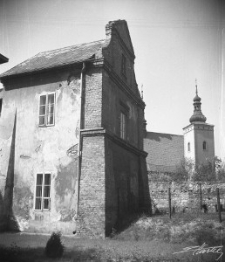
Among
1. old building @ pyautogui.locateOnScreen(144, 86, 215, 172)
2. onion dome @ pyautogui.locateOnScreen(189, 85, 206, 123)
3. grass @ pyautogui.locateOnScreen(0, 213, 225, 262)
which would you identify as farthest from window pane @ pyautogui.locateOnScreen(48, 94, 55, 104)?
onion dome @ pyautogui.locateOnScreen(189, 85, 206, 123)

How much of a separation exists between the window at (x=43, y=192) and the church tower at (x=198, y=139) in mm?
33729

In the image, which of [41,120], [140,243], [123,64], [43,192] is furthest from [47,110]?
[140,243]

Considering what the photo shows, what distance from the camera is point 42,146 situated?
12703 mm

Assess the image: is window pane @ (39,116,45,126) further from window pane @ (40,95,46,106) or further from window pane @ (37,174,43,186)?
window pane @ (37,174,43,186)

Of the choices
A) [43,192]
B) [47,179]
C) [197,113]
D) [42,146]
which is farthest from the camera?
A: [197,113]

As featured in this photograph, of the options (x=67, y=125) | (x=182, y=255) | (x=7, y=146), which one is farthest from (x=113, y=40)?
(x=182, y=255)

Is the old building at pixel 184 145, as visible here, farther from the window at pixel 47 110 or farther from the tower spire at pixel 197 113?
the window at pixel 47 110

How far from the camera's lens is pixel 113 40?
14438 mm

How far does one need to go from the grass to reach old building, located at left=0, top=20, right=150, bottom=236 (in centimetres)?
106

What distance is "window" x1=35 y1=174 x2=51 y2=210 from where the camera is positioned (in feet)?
39.5

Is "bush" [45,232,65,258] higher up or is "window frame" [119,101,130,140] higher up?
"window frame" [119,101,130,140]

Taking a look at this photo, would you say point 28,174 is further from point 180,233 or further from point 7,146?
point 180,233

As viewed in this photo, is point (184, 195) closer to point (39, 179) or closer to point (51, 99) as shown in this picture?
point (39, 179)

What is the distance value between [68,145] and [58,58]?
16.3 ft
